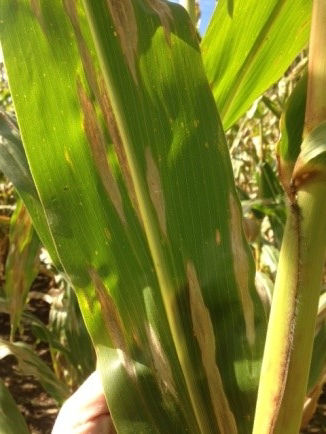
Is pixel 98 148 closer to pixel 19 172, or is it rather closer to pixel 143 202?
pixel 143 202

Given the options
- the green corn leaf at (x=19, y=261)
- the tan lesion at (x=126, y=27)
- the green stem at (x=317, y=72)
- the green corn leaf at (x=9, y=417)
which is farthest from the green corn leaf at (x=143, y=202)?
the green corn leaf at (x=19, y=261)

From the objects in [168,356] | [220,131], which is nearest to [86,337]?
[168,356]

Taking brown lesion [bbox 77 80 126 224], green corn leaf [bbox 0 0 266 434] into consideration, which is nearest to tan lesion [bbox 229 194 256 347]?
green corn leaf [bbox 0 0 266 434]

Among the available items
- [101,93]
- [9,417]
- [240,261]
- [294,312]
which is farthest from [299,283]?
[9,417]

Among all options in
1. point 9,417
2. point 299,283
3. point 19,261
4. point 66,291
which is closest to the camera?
point 299,283

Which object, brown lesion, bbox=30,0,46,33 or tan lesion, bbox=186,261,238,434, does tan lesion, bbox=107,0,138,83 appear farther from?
tan lesion, bbox=186,261,238,434

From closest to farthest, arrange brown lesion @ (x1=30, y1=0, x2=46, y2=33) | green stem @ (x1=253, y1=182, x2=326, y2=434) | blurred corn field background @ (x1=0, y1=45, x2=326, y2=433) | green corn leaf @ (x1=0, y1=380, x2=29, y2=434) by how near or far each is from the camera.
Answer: green stem @ (x1=253, y1=182, x2=326, y2=434) → brown lesion @ (x1=30, y1=0, x2=46, y2=33) → green corn leaf @ (x1=0, y1=380, x2=29, y2=434) → blurred corn field background @ (x1=0, y1=45, x2=326, y2=433)
